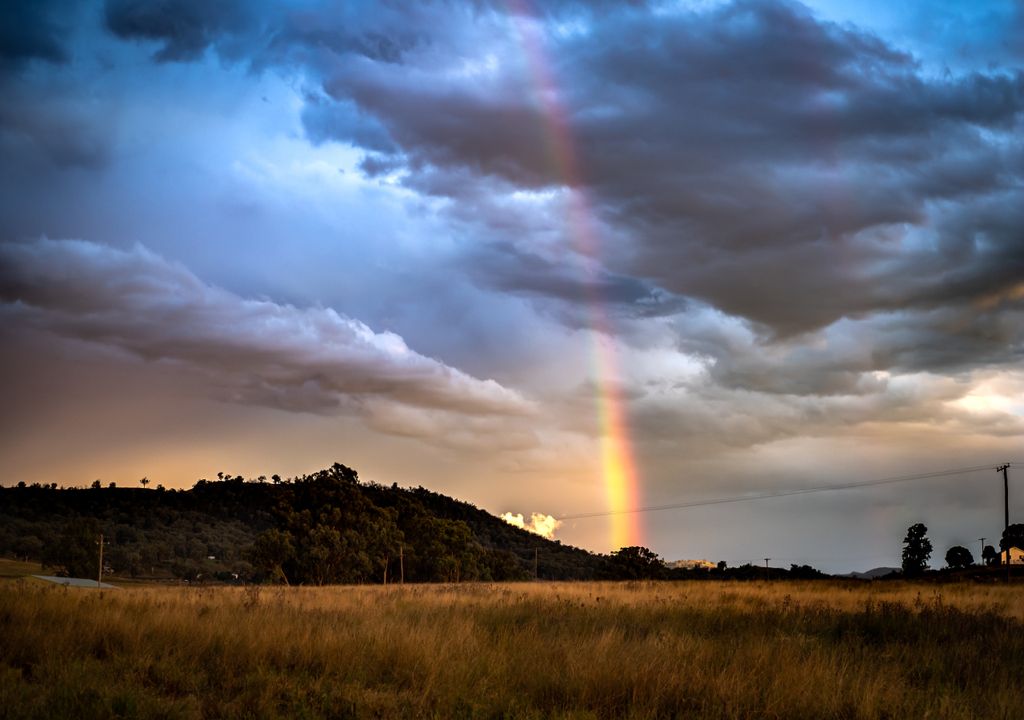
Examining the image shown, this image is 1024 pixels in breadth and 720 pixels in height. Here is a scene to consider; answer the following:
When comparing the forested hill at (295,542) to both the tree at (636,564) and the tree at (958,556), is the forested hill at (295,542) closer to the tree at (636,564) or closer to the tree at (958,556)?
the tree at (636,564)

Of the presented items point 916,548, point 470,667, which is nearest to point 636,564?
point 916,548

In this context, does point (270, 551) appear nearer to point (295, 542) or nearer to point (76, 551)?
point (295, 542)

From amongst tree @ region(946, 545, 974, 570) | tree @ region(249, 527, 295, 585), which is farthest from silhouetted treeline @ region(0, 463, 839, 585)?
tree @ region(946, 545, 974, 570)

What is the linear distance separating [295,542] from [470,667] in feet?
213

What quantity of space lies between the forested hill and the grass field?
56.8 m

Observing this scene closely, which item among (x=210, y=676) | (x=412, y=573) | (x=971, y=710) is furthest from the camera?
(x=412, y=573)

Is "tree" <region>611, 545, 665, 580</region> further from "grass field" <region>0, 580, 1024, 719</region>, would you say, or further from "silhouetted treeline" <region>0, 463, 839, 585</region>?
"grass field" <region>0, 580, 1024, 719</region>

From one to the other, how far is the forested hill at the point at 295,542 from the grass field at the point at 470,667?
56790mm

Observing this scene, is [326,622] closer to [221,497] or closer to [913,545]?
[913,545]

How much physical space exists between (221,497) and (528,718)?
16117cm

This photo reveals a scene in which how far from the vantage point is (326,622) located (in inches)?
561

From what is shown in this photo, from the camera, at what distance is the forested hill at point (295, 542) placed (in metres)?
71.8

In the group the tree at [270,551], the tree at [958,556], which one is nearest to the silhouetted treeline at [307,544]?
the tree at [270,551]

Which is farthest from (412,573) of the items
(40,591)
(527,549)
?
(40,591)
